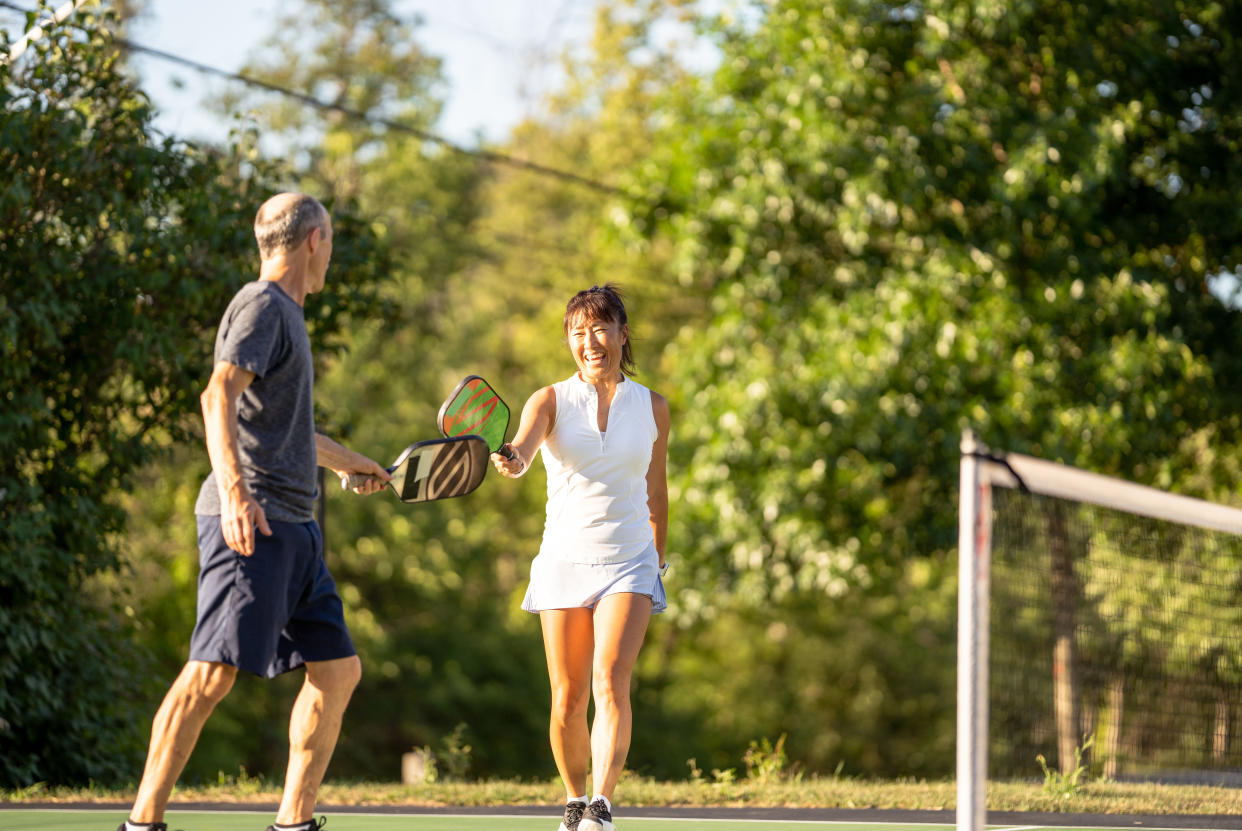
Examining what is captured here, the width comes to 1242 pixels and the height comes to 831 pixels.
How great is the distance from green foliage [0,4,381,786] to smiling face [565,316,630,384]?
4614mm

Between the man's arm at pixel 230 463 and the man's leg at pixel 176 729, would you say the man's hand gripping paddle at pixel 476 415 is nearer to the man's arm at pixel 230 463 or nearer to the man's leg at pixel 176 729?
the man's arm at pixel 230 463

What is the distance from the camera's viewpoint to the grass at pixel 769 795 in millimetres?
7605

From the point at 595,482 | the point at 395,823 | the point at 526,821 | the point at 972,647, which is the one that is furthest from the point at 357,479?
the point at 526,821

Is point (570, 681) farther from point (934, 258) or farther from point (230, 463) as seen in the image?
point (934, 258)

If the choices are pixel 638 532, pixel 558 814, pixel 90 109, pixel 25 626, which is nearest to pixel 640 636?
pixel 638 532

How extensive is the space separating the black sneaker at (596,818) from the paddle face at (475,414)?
1285 mm

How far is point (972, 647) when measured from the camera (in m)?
4.31

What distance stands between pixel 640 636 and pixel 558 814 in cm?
227

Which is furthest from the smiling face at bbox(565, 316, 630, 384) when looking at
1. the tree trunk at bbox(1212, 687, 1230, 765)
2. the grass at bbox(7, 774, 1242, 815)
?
the tree trunk at bbox(1212, 687, 1230, 765)

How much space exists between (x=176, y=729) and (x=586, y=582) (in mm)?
1635

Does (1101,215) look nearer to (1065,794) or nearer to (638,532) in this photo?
(1065,794)

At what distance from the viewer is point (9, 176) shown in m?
9.57

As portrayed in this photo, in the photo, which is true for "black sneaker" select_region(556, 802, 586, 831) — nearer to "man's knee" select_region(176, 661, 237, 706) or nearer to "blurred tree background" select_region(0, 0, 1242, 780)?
"man's knee" select_region(176, 661, 237, 706)

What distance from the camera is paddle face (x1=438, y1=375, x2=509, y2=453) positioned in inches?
220
